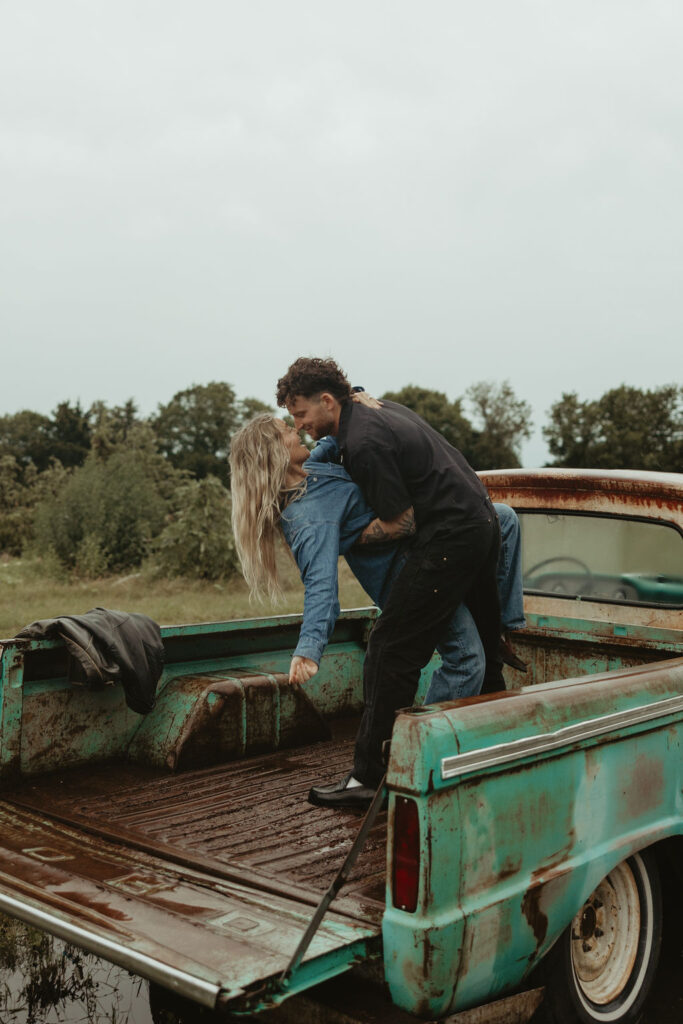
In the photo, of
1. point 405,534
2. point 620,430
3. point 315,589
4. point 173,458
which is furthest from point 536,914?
point 173,458

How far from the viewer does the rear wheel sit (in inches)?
104

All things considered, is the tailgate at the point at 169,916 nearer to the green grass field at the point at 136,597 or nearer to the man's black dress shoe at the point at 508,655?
the man's black dress shoe at the point at 508,655

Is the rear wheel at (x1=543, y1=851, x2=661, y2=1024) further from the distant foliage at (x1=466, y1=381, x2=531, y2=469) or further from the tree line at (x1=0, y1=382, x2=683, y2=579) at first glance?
the distant foliage at (x1=466, y1=381, x2=531, y2=469)

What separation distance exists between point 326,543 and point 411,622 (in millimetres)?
391

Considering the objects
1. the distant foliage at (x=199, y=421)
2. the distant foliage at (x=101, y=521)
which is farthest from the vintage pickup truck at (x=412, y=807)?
the distant foliage at (x=199, y=421)

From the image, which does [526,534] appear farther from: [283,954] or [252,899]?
[283,954]

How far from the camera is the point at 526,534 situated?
4.56 metres

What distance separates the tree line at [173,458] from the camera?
16.9 m

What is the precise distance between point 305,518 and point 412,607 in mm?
475

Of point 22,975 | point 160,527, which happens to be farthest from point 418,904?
point 160,527

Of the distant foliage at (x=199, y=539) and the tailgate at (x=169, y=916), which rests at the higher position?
the distant foliage at (x=199, y=539)

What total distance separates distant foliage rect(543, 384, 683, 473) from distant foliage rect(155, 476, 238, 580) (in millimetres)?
28730

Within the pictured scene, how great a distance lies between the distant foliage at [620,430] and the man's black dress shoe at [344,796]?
1582 inches

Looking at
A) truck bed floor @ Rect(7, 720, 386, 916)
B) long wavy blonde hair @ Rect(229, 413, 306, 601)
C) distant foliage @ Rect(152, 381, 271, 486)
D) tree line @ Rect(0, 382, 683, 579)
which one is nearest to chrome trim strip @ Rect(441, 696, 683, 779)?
truck bed floor @ Rect(7, 720, 386, 916)
